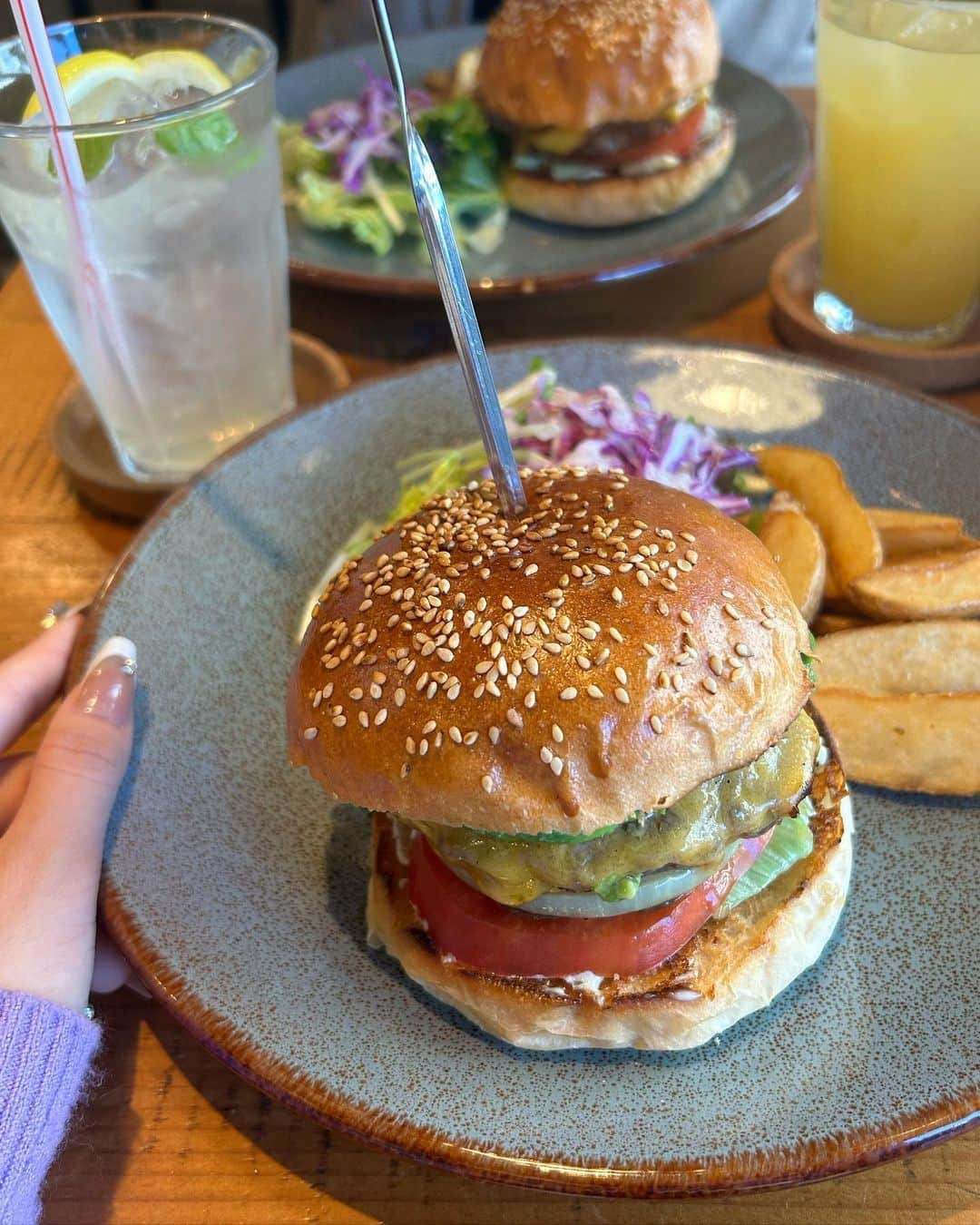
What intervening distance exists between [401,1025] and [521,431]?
5.65ft

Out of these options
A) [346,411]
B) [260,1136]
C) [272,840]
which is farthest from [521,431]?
[260,1136]

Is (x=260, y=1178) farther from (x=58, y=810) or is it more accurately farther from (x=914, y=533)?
(x=914, y=533)

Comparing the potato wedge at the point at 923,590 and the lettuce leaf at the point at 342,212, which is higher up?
the lettuce leaf at the point at 342,212

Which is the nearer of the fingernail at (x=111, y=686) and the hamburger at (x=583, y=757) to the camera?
the hamburger at (x=583, y=757)

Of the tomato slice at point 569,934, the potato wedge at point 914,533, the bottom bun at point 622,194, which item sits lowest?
the tomato slice at point 569,934

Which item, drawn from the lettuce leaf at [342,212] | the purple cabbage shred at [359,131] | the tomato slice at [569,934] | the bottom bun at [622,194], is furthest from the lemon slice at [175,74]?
the tomato slice at [569,934]

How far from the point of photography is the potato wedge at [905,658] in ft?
6.61

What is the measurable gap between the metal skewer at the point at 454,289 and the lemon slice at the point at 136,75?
1179 mm

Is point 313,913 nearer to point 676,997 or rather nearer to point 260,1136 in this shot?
point 260,1136

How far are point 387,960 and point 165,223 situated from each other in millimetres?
2021

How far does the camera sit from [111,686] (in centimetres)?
191

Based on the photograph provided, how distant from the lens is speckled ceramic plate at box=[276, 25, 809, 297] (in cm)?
338

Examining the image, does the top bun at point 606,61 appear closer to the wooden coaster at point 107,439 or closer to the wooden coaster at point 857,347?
the wooden coaster at point 857,347

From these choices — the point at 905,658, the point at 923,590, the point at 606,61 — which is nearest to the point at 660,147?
the point at 606,61
